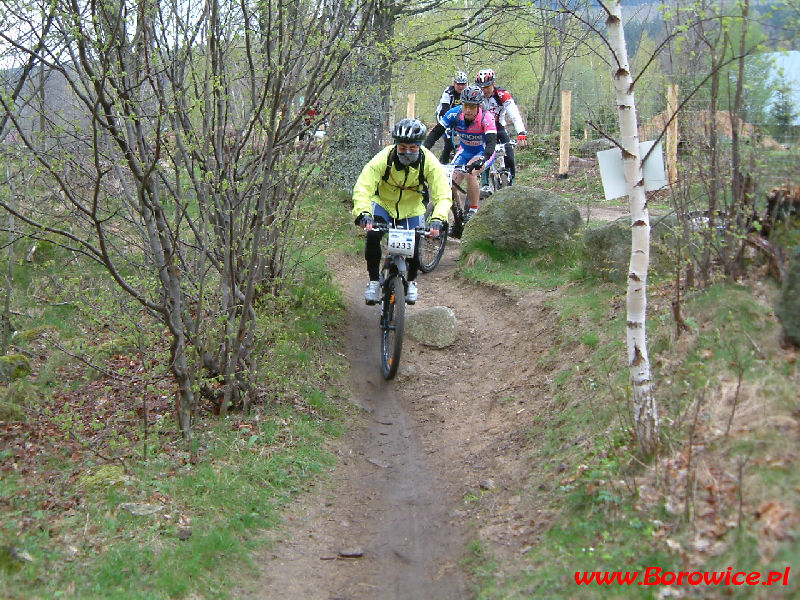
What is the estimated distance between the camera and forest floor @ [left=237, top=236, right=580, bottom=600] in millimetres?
4586

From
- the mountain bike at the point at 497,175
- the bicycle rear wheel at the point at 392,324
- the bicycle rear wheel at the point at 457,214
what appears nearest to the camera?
the bicycle rear wheel at the point at 392,324

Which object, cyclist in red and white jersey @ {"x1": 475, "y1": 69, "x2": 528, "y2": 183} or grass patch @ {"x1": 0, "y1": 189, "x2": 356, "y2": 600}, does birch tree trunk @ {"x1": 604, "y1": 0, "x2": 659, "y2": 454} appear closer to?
grass patch @ {"x1": 0, "y1": 189, "x2": 356, "y2": 600}

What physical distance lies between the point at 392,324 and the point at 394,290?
0.34m

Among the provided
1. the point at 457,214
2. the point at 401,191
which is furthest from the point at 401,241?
the point at 457,214

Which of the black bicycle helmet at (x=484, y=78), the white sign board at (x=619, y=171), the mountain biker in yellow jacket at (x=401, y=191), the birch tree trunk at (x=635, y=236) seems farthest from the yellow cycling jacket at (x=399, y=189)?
the black bicycle helmet at (x=484, y=78)

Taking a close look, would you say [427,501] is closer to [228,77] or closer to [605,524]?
[605,524]

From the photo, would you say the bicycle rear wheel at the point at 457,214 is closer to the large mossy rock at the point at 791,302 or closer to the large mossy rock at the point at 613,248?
the large mossy rock at the point at 613,248

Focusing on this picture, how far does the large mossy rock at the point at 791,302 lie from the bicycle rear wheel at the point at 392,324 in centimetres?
356

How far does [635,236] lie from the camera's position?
457 centimetres

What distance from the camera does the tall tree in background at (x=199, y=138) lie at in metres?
5.23

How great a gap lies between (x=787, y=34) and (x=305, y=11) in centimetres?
373

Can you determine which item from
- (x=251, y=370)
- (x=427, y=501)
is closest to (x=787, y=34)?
(x=427, y=501)

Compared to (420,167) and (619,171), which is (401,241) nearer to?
(420,167)

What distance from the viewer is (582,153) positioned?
1933cm
